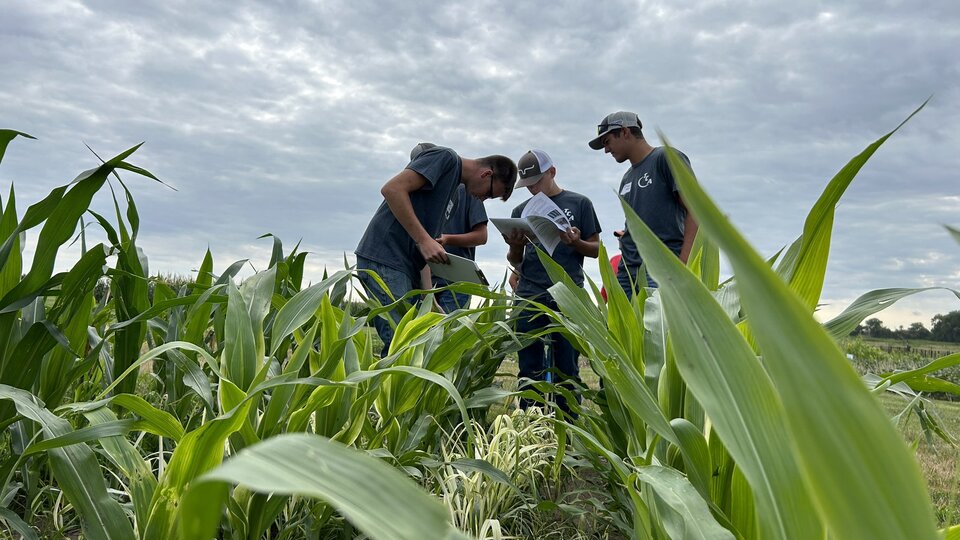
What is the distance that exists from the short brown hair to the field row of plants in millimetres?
1292

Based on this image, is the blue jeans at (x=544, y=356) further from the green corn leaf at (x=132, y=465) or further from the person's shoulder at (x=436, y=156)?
the green corn leaf at (x=132, y=465)

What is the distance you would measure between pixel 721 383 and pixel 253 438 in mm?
686

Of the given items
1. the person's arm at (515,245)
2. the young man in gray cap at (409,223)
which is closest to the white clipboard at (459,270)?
the young man in gray cap at (409,223)

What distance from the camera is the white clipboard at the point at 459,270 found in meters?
2.42

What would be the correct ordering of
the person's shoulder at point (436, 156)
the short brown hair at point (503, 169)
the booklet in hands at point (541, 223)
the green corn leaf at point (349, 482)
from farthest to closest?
the short brown hair at point (503, 169) < the booklet in hands at point (541, 223) < the person's shoulder at point (436, 156) < the green corn leaf at point (349, 482)

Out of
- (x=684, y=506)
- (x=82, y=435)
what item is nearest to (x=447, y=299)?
(x=82, y=435)

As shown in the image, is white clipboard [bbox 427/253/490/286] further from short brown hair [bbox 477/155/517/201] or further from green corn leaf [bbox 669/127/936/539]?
green corn leaf [bbox 669/127/936/539]

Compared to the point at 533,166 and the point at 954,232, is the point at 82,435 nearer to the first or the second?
the point at 954,232

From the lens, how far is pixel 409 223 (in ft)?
8.11

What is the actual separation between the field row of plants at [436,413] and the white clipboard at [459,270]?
1.87ft

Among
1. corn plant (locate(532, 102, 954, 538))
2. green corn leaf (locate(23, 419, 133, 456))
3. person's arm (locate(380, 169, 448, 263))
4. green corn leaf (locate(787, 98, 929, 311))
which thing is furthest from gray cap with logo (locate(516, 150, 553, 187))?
green corn leaf (locate(23, 419, 133, 456))

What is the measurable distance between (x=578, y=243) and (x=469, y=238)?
0.54 meters

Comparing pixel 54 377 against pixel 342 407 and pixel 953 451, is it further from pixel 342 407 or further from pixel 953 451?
pixel 953 451

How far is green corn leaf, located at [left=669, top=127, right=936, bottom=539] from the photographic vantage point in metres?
0.27
